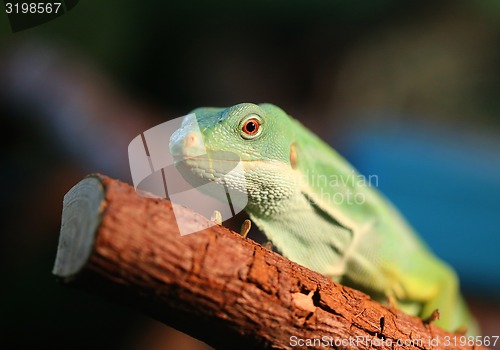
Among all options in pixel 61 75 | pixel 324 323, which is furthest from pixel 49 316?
pixel 324 323

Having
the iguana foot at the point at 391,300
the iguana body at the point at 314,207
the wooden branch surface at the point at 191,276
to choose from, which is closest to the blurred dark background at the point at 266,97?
the iguana body at the point at 314,207

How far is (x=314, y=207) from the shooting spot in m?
2.50

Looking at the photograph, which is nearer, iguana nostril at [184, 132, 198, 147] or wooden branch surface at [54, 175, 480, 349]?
wooden branch surface at [54, 175, 480, 349]

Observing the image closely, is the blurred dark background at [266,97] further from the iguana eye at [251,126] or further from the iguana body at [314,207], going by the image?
the iguana eye at [251,126]

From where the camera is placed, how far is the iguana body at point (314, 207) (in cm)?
201

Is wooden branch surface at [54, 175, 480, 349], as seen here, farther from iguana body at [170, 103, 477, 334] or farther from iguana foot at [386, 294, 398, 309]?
iguana foot at [386, 294, 398, 309]

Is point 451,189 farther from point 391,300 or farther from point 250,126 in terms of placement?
point 250,126

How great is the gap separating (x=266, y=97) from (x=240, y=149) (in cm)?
412

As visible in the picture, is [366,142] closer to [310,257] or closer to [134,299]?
[310,257]

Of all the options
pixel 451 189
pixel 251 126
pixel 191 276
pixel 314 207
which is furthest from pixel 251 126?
pixel 451 189

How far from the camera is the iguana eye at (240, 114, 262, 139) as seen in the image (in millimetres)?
2027

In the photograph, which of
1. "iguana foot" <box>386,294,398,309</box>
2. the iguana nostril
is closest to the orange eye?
the iguana nostril

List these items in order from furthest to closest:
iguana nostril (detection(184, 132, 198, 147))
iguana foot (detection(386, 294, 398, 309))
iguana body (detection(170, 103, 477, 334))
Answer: iguana foot (detection(386, 294, 398, 309)) → iguana body (detection(170, 103, 477, 334)) → iguana nostril (detection(184, 132, 198, 147))

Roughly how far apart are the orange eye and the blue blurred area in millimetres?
3643
